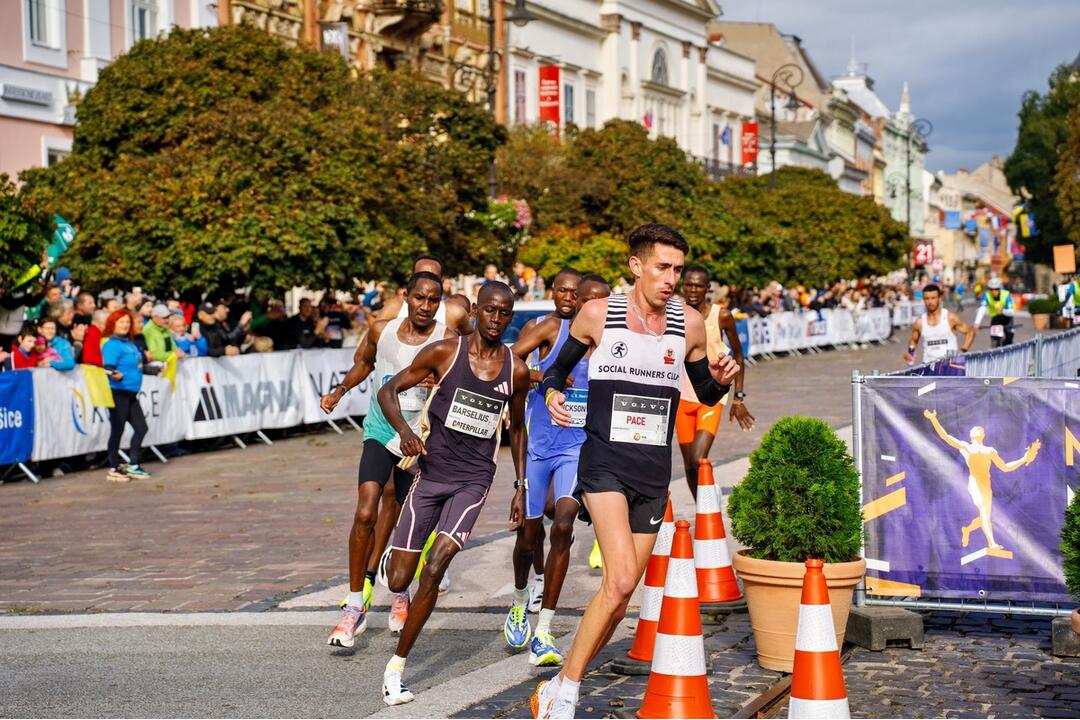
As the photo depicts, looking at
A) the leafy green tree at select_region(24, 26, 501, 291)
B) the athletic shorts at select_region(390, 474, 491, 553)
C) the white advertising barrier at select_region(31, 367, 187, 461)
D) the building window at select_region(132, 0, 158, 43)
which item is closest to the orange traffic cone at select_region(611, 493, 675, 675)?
the athletic shorts at select_region(390, 474, 491, 553)

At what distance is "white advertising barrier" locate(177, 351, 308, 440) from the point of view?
63.4ft

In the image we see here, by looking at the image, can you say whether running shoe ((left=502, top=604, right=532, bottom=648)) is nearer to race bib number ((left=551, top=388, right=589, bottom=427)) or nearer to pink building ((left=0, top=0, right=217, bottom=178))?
race bib number ((left=551, top=388, right=589, bottom=427))

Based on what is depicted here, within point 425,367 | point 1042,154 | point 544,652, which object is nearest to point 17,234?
point 425,367

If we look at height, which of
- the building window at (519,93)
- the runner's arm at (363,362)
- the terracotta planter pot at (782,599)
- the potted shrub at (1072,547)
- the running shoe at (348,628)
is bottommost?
the running shoe at (348,628)

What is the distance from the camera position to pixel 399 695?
7031 mm

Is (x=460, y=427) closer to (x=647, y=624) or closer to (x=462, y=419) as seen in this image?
(x=462, y=419)

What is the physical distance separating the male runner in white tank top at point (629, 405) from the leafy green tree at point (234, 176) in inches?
551

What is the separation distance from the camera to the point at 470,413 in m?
7.69

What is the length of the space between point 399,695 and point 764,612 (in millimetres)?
1736

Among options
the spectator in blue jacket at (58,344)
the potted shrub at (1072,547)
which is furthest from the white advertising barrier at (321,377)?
the potted shrub at (1072,547)

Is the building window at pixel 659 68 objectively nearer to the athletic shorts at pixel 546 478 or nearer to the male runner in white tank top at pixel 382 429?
the male runner in white tank top at pixel 382 429

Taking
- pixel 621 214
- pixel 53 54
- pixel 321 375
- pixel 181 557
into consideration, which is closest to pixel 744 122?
pixel 621 214

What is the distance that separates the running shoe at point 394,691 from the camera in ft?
23.0

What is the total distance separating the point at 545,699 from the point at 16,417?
1118 cm
